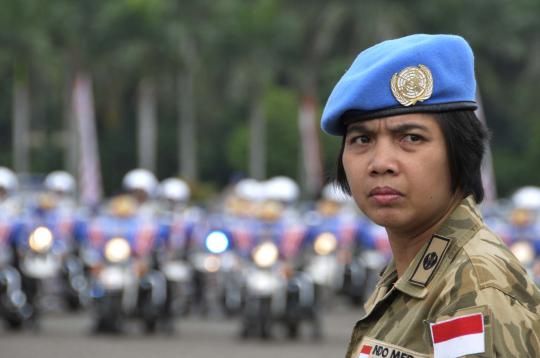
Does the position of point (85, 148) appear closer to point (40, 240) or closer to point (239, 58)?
point (239, 58)

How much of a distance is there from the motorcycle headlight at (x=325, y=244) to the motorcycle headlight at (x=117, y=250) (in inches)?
119

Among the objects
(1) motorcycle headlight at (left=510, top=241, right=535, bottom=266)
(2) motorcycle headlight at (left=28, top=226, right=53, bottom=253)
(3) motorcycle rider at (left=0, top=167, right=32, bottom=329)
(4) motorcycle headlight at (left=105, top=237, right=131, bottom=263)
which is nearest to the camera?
(1) motorcycle headlight at (left=510, top=241, right=535, bottom=266)

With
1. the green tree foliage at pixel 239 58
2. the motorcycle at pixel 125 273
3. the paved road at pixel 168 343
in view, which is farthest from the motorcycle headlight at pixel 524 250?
the green tree foliage at pixel 239 58

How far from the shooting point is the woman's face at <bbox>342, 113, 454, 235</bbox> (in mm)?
2709

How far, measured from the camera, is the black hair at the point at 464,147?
2715mm

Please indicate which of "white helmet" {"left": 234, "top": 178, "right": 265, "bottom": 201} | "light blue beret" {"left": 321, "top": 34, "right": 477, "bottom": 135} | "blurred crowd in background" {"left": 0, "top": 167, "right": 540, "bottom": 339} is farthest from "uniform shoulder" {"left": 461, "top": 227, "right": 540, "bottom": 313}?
"white helmet" {"left": 234, "top": 178, "right": 265, "bottom": 201}

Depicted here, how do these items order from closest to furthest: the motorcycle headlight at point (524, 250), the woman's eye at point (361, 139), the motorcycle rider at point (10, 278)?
1. the woman's eye at point (361, 139)
2. the motorcycle headlight at point (524, 250)
3. the motorcycle rider at point (10, 278)

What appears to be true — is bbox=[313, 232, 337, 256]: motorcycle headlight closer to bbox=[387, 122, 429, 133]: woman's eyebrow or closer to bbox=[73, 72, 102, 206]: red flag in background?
bbox=[387, 122, 429, 133]: woman's eyebrow

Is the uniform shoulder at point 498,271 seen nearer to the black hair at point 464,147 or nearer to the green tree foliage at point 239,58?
the black hair at point 464,147

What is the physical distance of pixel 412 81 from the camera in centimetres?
272

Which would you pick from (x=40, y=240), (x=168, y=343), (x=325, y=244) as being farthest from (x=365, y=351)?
(x=325, y=244)

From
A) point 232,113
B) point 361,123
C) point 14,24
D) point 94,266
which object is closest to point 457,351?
point 361,123

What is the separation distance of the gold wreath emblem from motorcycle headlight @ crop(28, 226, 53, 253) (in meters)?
16.4

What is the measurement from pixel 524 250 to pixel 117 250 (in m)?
5.22
